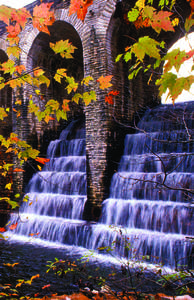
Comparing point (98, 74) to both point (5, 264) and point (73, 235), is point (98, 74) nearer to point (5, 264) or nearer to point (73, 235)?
point (73, 235)

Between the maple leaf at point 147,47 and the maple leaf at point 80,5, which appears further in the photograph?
the maple leaf at point 80,5

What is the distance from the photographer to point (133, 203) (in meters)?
6.25

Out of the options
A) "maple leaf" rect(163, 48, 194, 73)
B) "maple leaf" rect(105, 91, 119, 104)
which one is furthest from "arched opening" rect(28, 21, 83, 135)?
"maple leaf" rect(163, 48, 194, 73)

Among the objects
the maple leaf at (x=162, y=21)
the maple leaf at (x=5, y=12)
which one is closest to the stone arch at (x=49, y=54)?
the maple leaf at (x=5, y=12)

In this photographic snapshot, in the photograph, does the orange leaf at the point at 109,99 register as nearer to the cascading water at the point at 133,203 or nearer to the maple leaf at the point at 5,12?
the cascading water at the point at 133,203

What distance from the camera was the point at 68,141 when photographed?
33.4ft

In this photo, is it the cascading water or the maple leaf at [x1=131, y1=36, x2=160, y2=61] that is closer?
the maple leaf at [x1=131, y1=36, x2=160, y2=61]

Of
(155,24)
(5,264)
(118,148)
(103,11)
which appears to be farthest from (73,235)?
(103,11)

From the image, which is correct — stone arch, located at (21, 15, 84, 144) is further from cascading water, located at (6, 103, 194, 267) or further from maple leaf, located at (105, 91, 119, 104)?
maple leaf, located at (105, 91, 119, 104)

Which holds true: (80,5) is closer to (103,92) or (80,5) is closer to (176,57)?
(176,57)

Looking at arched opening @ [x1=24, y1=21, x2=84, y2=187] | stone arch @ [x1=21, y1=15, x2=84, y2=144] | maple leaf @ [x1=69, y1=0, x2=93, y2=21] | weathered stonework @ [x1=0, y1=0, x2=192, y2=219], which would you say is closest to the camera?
maple leaf @ [x1=69, y1=0, x2=93, y2=21]

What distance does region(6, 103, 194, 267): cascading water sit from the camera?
5.14 metres

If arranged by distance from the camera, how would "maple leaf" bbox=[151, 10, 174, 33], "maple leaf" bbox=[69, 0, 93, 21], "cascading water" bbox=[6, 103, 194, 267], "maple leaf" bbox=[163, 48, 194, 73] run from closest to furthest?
"maple leaf" bbox=[163, 48, 194, 73] → "maple leaf" bbox=[151, 10, 174, 33] → "maple leaf" bbox=[69, 0, 93, 21] → "cascading water" bbox=[6, 103, 194, 267]

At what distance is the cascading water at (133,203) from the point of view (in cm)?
514
